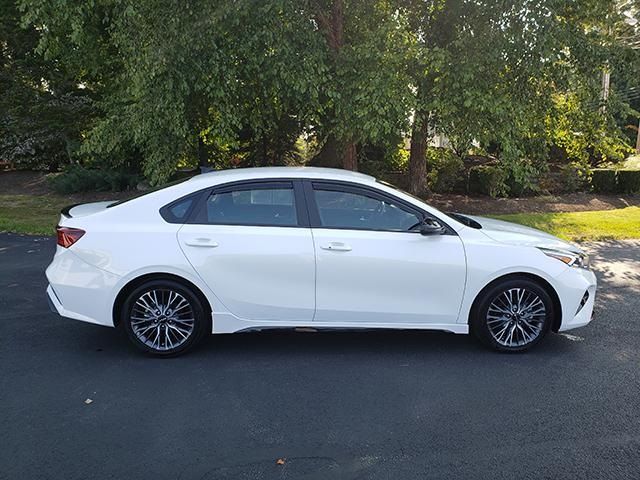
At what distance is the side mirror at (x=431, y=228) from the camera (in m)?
4.53

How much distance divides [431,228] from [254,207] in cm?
151

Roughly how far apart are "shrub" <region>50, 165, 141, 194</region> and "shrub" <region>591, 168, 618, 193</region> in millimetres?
13624

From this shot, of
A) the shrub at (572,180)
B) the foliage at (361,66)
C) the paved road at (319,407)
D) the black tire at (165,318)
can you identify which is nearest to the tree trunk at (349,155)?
the foliage at (361,66)

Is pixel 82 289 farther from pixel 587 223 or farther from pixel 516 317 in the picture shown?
pixel 587 223

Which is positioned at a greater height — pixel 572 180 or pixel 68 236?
pixel 68 236

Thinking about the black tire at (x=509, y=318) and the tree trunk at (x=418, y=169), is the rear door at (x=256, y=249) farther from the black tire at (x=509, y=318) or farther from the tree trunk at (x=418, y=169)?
the tree trunk at (x=418, y=169)

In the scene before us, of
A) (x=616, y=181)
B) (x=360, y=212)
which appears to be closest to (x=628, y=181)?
(x=616, y=181)

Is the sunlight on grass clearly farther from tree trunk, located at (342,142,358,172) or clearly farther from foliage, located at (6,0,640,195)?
tree trunk, located at (342,142,358,172)

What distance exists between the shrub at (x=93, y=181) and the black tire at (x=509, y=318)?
43.8ft

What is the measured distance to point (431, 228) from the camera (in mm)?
4535

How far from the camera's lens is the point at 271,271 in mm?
4523

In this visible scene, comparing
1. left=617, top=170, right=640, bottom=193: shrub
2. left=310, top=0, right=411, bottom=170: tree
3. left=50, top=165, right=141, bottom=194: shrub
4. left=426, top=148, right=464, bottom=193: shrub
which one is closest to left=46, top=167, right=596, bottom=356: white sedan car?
left=310, top=0, right=411, bottom=170: tree

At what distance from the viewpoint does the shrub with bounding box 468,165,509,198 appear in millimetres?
14898

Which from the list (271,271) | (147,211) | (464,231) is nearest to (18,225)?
(147,211)
